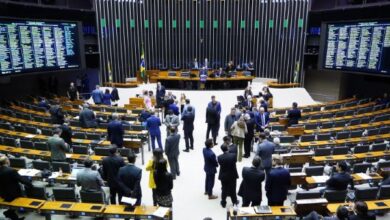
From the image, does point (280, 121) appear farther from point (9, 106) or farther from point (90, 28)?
point (90, 28)

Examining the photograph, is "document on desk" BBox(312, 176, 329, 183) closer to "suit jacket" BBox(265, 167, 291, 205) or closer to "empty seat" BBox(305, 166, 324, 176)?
"empty seat" BBox(305, 166, 324, 176)

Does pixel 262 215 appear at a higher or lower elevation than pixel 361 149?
lower

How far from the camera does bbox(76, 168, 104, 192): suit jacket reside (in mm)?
5375

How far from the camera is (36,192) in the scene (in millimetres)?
5559

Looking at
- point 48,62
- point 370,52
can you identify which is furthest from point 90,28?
point 370,52

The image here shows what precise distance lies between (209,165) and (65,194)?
275cm

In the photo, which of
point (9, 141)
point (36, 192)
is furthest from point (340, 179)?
point (9, 141)

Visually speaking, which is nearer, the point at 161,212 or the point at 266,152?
the point at 161,212

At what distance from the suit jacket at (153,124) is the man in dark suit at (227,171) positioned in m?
3.19

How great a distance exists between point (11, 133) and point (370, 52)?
13.5 meters

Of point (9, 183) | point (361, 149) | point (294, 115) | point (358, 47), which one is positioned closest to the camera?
point (9, 183)

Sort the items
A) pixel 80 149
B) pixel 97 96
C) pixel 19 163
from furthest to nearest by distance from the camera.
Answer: pixel 97 96
pixel 80 149
pixel 19 163

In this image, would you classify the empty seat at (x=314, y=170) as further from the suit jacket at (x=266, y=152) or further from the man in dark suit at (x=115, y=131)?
the man in dark suit at (x=115, y=131)

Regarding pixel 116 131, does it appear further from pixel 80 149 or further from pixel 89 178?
pixel 89 178
